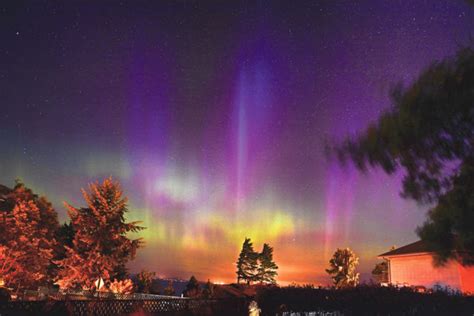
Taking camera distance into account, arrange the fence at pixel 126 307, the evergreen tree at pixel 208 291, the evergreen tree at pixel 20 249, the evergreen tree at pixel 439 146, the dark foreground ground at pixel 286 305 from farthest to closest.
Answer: the evergreen tree at pixel 20 249, the evergreen tree at pixel 208 291, the dark foreground ground at pixel 286 305, the fence at pixel 126 307, the evergreen tree at pixel 439 146

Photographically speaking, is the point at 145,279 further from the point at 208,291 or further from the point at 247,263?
the point at 247,263

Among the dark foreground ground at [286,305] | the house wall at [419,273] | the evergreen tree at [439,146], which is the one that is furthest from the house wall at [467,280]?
the evergreen tree at [439,146]

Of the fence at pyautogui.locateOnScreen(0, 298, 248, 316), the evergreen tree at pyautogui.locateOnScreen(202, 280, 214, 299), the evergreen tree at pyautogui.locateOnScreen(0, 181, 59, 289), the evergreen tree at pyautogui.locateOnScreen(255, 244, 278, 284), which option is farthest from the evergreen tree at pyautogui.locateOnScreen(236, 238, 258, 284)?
the fence at pyautogui.locateOnScreen(0, 298, 248, 316)

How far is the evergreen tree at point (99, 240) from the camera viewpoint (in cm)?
2711

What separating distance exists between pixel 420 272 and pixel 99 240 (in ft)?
66.0

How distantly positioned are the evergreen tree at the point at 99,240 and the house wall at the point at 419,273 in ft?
57.4

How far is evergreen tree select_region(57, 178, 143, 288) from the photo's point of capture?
27109 millimetres

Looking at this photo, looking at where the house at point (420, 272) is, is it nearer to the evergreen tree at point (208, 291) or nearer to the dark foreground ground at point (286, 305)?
the dark foreground ground at point (286, 305)

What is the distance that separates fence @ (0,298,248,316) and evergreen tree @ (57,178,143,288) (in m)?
16.0

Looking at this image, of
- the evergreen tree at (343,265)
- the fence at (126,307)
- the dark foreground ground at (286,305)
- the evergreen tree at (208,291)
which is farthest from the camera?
the evergreen tree at (343,265)

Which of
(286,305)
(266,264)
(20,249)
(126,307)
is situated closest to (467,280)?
(286,305)

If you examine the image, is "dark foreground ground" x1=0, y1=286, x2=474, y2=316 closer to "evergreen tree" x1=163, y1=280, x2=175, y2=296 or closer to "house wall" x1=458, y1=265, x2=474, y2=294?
"house wall" x1=458, y1=265, x2=474, y2=294

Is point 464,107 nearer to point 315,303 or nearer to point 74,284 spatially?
point 315,303

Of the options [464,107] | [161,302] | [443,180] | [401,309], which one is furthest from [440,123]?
[401,309]
